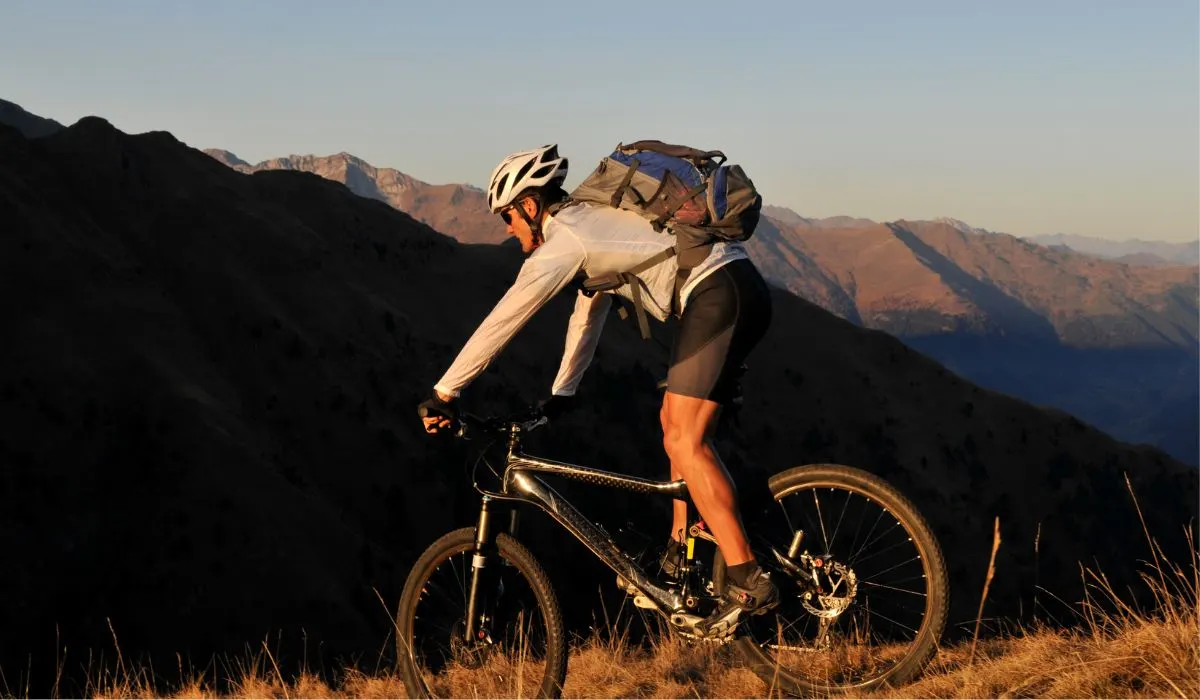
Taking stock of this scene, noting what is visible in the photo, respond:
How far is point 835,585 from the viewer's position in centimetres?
559

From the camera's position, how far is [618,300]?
5461mm

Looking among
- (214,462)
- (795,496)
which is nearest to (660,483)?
(795,496)

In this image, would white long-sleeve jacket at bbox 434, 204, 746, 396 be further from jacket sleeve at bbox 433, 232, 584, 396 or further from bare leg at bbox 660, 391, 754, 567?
bare leg at bbox 660, 391, 754, 567

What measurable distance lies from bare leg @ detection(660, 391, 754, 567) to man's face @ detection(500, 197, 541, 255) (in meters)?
1.09

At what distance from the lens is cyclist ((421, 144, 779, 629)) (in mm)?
5129

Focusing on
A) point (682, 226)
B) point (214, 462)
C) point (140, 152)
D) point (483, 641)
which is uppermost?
point (140, 152)

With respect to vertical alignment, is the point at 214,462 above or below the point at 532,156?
below

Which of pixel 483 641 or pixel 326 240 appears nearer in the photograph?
pixel 483 641

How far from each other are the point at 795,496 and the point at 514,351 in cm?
6965

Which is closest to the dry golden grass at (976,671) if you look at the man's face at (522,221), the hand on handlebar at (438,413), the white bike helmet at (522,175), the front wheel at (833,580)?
the front wheel at (833,580)

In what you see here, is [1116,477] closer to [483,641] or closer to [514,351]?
[514,351]

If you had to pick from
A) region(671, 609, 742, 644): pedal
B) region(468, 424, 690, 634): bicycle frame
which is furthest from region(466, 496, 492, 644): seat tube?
region(671, 609, 742, 644): pedal

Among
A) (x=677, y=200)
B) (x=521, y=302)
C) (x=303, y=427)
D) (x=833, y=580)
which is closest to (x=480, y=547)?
(x=521, y=302)

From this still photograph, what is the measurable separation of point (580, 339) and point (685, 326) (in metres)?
0.87
